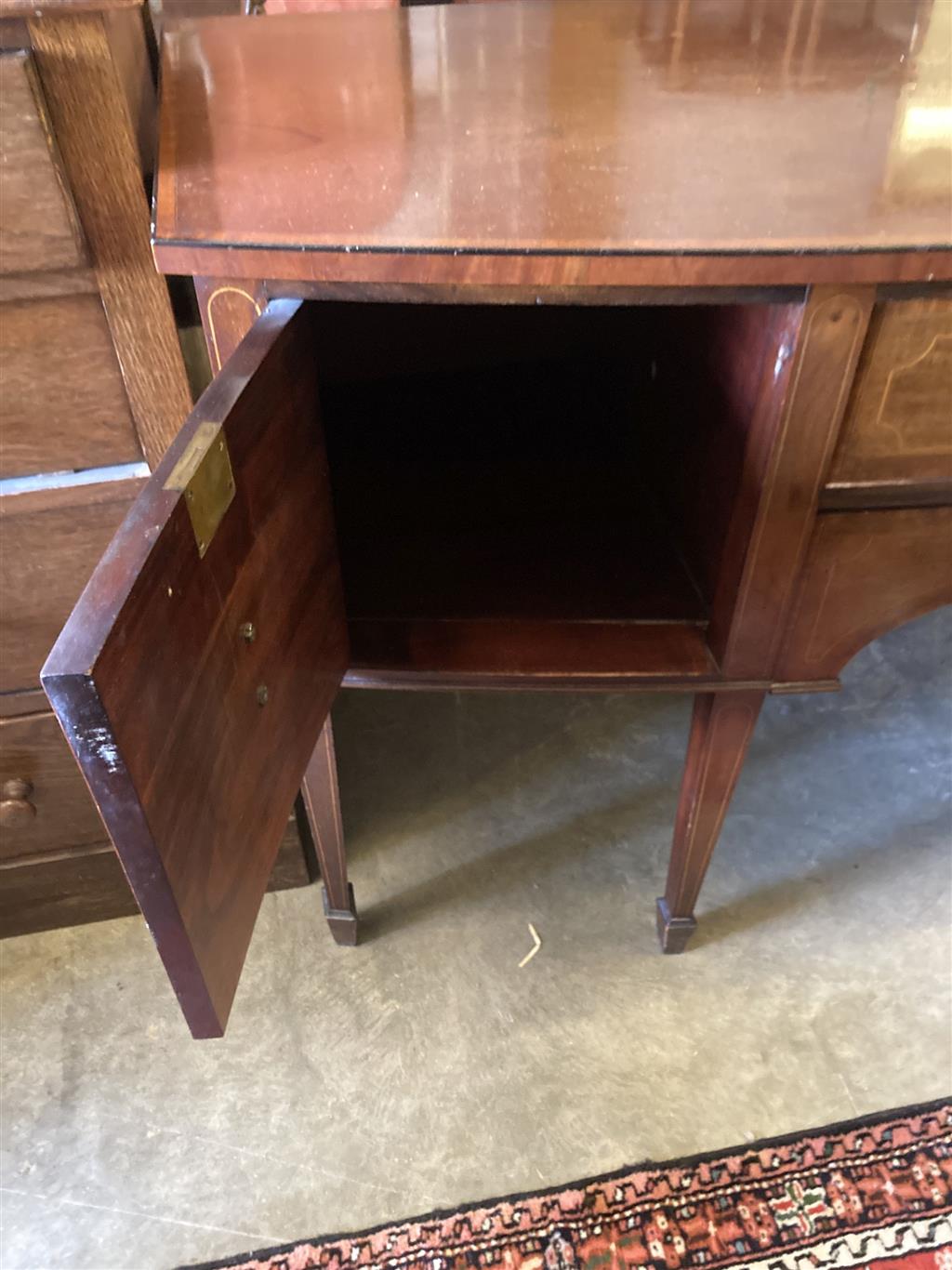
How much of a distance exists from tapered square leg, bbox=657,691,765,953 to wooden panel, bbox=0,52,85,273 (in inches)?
24.2

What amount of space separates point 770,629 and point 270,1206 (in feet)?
2.32

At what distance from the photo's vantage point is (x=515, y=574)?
0.86 metres

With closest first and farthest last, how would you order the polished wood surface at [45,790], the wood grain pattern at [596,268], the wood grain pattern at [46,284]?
the wood grain pattern at [596,268]
the wood grain pattern at [46,284]
the polished wood surface at [45,790]

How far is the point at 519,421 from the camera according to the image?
3.50 feet

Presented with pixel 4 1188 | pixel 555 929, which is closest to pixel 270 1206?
pixel 4 1188

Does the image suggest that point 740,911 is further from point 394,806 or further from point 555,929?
point 394,806

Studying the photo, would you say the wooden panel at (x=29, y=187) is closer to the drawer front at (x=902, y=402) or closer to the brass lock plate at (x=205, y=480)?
the brass lock plate at (x=205, y=480)

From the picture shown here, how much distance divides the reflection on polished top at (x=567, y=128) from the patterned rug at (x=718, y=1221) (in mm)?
828

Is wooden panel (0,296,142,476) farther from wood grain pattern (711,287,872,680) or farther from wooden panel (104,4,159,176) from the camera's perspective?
wood grain pattern (711,287,872,680)

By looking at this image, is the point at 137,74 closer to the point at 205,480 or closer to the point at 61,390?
the point at 61,390

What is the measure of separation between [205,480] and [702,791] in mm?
607

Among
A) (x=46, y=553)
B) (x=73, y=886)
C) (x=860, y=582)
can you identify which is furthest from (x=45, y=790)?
(x=860, y=582)

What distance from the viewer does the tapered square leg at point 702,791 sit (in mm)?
854

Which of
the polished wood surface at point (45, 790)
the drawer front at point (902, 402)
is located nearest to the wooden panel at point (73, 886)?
the polished wood surface at point (45, 790)
